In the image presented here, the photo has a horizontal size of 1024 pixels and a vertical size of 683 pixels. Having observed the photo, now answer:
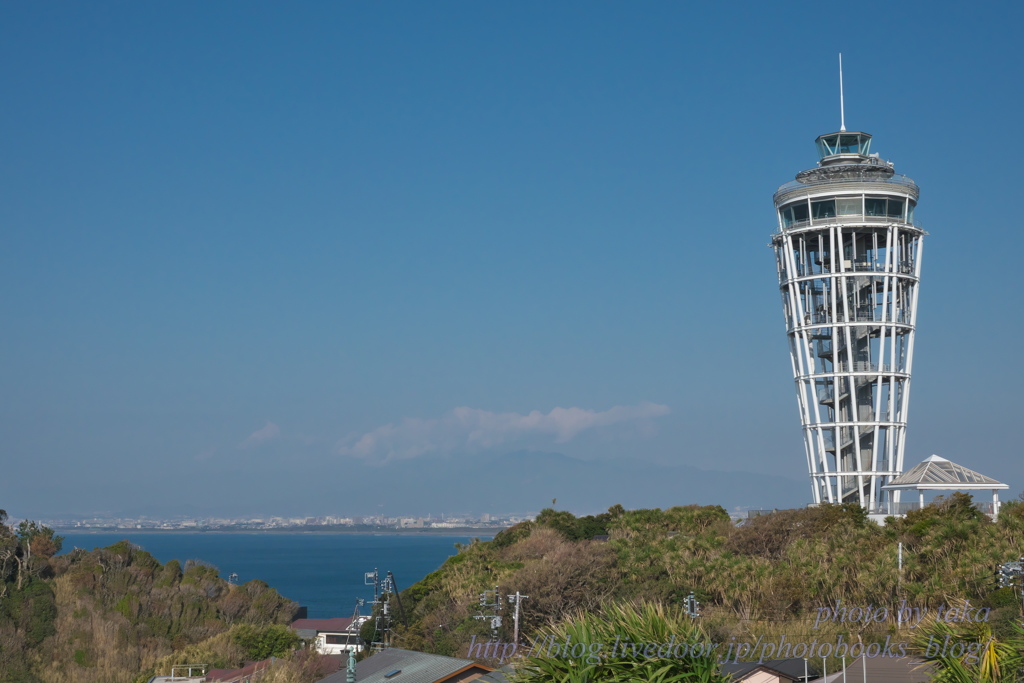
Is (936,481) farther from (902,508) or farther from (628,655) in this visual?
(628,655)

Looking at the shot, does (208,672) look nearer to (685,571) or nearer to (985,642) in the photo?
(685,571)

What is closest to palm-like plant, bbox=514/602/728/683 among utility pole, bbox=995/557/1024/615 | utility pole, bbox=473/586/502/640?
utility pole, bbox=995/557/1024/615

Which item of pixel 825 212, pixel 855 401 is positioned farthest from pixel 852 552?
pixel 825 212

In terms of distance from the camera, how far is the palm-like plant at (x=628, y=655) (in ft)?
63.7

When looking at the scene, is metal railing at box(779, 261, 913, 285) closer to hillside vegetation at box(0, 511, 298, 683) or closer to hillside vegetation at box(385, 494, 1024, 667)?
hillside vegetation at box(385, 494, 1024, 667)

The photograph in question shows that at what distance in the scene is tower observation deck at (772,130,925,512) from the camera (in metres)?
79.5

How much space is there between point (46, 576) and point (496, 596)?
161 feet

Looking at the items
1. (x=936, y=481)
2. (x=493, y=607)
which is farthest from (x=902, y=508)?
(x=493, y=607)

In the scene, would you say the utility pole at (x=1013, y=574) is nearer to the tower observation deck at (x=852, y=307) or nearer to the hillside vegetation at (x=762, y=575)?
the hillside vegetation at (x=762, y=575)

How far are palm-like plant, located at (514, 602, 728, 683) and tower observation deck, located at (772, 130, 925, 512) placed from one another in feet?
206

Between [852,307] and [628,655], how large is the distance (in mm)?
66250

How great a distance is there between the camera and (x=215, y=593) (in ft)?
297

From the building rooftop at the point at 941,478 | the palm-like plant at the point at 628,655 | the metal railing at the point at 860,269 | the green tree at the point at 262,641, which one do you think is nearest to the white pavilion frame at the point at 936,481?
the building rooftop at the point at 941,478

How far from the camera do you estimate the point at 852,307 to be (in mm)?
81125
